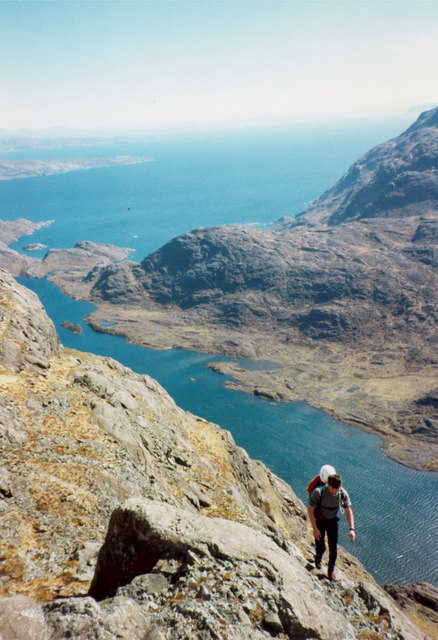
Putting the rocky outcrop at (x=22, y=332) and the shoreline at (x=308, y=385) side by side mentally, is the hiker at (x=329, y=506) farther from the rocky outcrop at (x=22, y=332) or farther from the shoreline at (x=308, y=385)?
the shoreline at (x=308, y=385)

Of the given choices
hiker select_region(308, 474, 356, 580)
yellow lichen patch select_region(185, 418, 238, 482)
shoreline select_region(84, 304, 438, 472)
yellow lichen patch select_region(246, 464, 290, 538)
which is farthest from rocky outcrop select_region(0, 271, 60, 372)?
shoreline select_region(84, 304, 438, 472)

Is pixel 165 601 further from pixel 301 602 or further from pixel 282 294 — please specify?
pixel 282 294

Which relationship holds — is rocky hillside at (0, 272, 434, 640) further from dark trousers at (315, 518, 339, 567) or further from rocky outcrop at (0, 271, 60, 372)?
dark trousers at (315, 518, 339, 567)

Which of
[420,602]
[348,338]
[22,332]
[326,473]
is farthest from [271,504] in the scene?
[348,338]

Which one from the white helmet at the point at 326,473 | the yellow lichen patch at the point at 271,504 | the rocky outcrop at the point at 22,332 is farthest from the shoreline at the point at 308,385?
the white helmet at the point at 326,473

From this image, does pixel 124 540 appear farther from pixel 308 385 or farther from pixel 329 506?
pixel 308 385

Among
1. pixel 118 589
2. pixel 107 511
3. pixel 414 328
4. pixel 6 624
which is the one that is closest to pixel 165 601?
pixel 118 589

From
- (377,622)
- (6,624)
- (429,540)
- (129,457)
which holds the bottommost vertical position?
(429,540)

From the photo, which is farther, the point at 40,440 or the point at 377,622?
the point at 40,440
